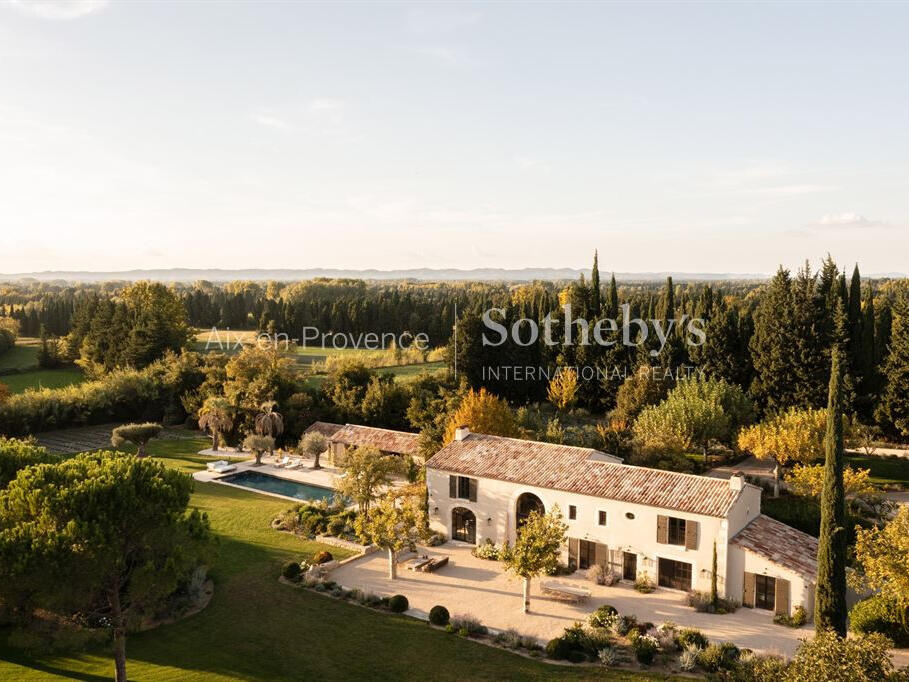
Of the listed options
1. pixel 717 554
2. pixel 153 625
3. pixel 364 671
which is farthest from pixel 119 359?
pixel 717 554

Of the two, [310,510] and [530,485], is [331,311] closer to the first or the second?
[310,510]

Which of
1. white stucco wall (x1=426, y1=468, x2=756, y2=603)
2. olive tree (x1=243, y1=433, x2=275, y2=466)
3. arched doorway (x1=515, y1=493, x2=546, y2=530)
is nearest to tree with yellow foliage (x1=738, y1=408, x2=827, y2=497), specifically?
white stucco wall (x1=426, y1=468, x2=756, y2=603)

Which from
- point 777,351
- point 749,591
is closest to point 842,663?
point 749,591

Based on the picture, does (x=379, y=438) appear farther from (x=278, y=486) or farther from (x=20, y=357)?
(x=20, y=357)

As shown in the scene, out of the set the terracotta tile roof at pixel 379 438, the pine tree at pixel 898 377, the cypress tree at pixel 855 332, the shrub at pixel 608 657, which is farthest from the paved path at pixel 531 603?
the cypress tree at pixel 855 332

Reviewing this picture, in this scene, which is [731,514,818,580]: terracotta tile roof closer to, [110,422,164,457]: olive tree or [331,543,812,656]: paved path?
[331,543,812,656]: paved path
